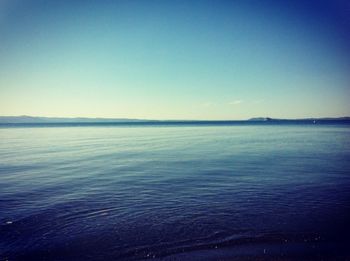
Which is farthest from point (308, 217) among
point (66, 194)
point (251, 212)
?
point (66, 194)

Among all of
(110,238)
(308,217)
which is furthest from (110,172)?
(308,217)

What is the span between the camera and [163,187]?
1504cm

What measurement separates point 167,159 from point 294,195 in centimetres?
1462

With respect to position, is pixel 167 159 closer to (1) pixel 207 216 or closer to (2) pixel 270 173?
(2) pixel 270 173

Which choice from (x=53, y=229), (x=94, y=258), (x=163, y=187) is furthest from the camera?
(x=163, y=187)

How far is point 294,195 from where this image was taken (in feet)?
43.2

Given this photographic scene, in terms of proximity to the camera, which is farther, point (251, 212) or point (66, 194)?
point (66, 194)

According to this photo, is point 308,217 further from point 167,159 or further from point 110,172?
point 167,159

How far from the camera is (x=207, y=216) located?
10.4 meters

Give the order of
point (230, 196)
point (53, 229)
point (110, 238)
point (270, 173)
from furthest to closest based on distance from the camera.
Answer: point (270, 173)
point (230, 196)
point (53, 229)
point (110, 238)

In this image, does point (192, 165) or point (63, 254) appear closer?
point (63, 254)

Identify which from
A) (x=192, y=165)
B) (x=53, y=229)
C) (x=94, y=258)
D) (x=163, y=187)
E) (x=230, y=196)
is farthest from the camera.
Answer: (x=192, y=165)

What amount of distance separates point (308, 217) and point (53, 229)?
9.54 metres

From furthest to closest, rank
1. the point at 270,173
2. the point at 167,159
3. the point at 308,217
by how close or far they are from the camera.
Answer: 1. the point at 167,159
2. the point at 270,173
3. the point at 308,217
